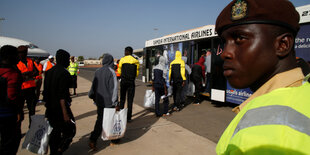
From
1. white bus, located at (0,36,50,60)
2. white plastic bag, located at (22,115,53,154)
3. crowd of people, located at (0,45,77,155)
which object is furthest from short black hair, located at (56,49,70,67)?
white bus, located at (0,36,50,60)

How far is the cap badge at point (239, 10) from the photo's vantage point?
2.77 ft

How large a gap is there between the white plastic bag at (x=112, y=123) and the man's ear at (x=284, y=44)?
9.78ft

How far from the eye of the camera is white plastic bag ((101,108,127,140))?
335 cm

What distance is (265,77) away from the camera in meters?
0.85

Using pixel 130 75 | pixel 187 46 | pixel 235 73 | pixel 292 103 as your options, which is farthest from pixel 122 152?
pixel 187 46

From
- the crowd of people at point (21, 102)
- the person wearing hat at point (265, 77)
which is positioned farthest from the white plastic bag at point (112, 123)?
the person wearing hat at point (265, 77)

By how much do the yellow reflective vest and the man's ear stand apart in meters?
0.25

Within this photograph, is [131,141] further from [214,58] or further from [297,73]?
[214,58]

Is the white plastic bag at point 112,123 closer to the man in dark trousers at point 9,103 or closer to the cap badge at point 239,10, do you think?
the man in dark trousers at point 9,103

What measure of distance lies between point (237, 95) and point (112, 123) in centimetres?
459

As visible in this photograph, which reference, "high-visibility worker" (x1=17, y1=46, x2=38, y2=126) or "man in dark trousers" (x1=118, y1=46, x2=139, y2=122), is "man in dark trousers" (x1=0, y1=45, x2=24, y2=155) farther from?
"man in dark trousers" (x1=118, y1=46, x2=139, y2=122)

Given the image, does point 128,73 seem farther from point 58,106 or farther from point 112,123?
point 58,106

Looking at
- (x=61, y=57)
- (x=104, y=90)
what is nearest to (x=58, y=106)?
(x=61, y=57)

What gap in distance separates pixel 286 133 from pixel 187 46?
825cm
